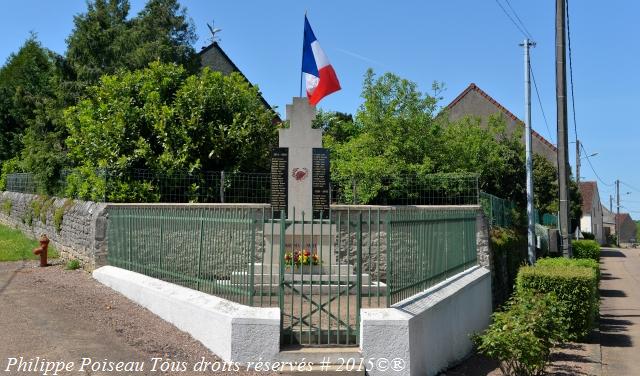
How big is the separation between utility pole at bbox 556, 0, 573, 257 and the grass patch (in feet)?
37.7

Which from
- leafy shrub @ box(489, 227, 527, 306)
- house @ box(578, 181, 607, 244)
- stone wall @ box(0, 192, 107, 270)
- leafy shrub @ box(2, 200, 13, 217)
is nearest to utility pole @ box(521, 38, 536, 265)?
leafy shrub @ box(489, 227, 527, 306)

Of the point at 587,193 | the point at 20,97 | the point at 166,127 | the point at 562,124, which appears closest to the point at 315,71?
the point at 166,127

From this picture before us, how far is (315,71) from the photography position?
12.3 meters

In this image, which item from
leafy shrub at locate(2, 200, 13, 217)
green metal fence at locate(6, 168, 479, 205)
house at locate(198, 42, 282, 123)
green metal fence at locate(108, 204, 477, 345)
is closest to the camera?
green metal fence at locate(108, 204, 477, 345)

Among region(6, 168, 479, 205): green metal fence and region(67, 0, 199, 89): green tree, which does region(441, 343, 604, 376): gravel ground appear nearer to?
region(6, 168, 479, 205): green metal fence

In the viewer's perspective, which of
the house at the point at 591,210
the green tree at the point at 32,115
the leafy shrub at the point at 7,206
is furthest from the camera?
the house at the point at 591,210

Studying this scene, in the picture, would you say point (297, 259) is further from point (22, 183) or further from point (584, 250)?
point (584, 250)

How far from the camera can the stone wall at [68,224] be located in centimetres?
1182

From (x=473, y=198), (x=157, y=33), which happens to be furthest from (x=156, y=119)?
(x=157, y=33)

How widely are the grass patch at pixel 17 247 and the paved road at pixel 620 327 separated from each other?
11.7 meters

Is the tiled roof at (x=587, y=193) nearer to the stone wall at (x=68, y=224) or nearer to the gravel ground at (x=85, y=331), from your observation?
the stone wall at (x=68, y=224)

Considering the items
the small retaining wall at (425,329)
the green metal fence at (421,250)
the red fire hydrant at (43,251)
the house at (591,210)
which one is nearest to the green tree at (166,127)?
the red fire hydrant at (43,251)

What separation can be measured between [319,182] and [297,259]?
7.73ft

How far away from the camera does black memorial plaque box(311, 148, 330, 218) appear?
38.7 ft
